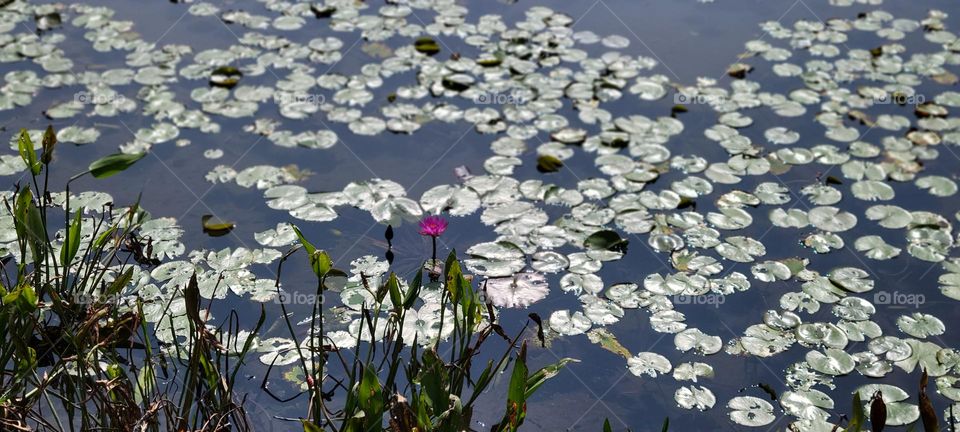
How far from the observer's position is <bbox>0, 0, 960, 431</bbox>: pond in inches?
115

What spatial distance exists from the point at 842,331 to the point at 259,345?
1980mm

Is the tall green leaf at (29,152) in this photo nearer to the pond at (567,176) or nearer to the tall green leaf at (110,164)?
the tall green leaf at (110,164)

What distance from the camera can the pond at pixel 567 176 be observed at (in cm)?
291

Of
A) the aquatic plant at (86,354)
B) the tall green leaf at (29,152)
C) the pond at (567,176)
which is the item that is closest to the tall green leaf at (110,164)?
the aquatic plant at (86,354)

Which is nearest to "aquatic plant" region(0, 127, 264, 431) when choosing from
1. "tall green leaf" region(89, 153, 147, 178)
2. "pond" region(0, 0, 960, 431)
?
"tall green leaf" region(89, 153, 147, 178)

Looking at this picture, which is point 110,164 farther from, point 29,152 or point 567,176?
point 567,176

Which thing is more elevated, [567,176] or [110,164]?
[110,164]

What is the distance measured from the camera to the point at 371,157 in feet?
13.0

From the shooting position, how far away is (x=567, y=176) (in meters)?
3.85

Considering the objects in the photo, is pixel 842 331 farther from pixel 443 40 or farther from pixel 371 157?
pixel 443 40

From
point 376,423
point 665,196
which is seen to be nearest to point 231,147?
point 665,196

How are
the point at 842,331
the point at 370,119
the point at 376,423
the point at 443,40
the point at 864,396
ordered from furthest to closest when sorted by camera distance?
the point at 443,40
the point at 370,119
the point at 842,331
the point at 864,396
the point at 376,423

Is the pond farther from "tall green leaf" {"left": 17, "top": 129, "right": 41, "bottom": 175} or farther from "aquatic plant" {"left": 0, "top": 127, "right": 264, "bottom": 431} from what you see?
"tall green leaf" {"left": 17, "top": 129, "right": 41, "bottom": 175}

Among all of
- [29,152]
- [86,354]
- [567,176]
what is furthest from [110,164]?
[567,176]
